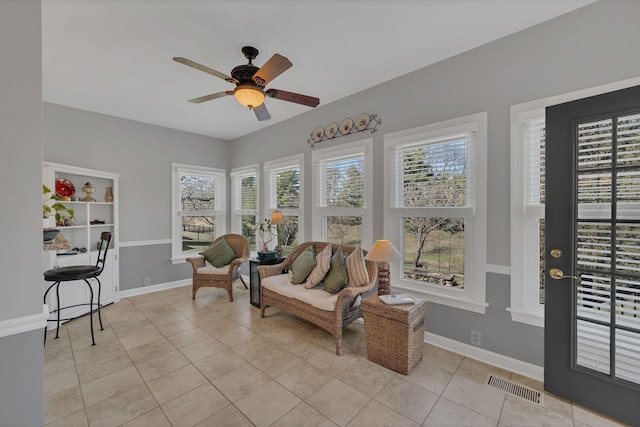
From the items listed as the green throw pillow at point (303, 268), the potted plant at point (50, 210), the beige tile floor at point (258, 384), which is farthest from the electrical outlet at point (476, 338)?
the potted plant at point (50, 210)

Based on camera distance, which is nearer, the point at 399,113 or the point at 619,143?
the point at 619,143

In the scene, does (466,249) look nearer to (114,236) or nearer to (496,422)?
(496,422)

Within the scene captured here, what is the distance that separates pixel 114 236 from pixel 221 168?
2251 millimetres

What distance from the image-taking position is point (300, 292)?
9.77ft

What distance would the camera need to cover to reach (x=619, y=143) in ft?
5.70

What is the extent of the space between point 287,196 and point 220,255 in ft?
4.78

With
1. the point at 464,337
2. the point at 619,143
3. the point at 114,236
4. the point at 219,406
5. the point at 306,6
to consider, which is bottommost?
the point at 219,406

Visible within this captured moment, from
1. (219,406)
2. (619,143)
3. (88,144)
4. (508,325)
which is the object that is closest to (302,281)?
(219,406)

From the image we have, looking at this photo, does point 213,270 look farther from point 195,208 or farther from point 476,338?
point 476,338

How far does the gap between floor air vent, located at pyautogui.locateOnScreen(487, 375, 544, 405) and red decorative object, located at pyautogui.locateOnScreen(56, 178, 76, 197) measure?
204 inches

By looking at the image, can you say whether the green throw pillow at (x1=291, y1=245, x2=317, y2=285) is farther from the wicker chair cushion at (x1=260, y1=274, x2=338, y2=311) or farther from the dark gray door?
the dark gray door

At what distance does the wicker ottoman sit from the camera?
7.30 feet

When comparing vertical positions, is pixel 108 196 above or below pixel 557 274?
above

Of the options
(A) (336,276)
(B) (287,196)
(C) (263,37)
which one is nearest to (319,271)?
(A) (336,276)
